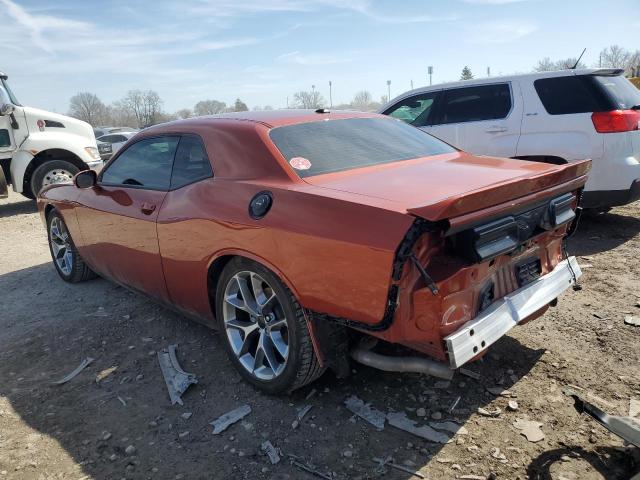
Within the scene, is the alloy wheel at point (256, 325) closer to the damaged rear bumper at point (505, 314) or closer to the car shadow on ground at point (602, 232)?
the damaged rear bumper at point (505, 314)

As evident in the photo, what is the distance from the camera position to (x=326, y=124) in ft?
11.2

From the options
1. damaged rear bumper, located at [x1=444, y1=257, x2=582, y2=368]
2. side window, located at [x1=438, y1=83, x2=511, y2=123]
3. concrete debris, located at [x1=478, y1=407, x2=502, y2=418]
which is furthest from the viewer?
side window, located at [x1=438, y1=83, x2=511, y2=123]

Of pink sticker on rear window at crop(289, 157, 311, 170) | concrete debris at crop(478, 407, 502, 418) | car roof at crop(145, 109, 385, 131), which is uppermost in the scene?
car roof at crop(145, 109, 385, 131)

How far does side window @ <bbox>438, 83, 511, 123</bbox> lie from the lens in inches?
240

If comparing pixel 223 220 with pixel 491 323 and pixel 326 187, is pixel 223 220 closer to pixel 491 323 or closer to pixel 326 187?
pixel 326 187

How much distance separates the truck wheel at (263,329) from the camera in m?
2.71

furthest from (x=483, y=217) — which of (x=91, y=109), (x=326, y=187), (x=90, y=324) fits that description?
(x=91, y=109)

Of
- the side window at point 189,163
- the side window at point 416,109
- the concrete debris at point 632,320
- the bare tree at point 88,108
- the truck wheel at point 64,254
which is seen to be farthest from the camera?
the bare tree at point 88,108

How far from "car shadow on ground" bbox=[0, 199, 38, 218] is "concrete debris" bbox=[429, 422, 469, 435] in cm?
1037

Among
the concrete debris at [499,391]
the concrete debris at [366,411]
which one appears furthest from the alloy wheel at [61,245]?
the concrete debris at [499,391]

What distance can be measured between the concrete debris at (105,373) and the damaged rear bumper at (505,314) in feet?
7.86

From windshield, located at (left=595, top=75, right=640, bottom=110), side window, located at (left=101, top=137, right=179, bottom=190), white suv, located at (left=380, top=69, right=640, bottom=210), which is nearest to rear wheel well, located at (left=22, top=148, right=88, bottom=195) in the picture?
side window, located at (left=101, top=137, right=179, bottom=190)

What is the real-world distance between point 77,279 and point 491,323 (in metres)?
4.41

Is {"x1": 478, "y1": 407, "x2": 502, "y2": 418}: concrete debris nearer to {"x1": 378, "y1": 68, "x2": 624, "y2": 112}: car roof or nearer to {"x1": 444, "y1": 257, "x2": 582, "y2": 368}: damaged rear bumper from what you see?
{"x1": 444, "y1": 257, "x2": 582, "y2": 368}: damaged rear bumper
